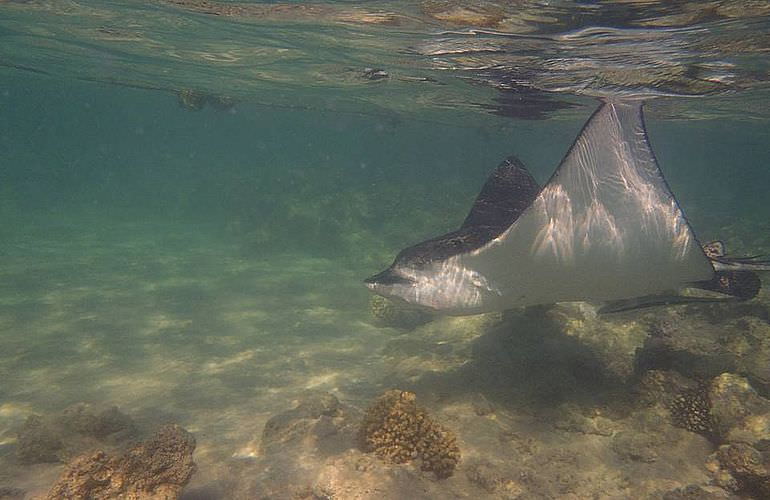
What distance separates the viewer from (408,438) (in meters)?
5.52

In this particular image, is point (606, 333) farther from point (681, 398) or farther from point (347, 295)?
point (347, 295)

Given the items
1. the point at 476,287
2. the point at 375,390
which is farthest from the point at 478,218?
the point at 375,390

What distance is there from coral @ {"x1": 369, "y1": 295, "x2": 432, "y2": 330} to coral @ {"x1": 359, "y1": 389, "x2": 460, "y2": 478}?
243 inches

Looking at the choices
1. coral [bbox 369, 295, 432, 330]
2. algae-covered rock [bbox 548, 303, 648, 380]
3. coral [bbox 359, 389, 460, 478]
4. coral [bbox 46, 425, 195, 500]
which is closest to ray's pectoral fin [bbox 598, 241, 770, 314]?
algae-covered rock [bbox 548, 303, 648, 380]

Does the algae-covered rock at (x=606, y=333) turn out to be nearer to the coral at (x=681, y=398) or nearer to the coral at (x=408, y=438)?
the coral at (x=681, y=398)

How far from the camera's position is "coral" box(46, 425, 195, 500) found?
4.64 metres

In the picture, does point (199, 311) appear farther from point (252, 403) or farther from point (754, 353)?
point (754, 353)

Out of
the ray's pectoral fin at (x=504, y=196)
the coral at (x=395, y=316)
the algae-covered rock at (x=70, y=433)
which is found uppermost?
the ray's pectoral fin at (x=504, y=196)

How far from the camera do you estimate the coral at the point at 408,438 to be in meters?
5.33

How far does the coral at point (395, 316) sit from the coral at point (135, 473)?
285 inches

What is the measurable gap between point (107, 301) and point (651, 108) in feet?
64.6

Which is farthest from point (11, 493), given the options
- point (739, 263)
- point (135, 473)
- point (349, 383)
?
point (739, 263)

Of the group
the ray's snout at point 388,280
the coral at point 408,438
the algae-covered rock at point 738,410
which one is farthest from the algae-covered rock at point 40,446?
the algae-covered rock at point 738,410

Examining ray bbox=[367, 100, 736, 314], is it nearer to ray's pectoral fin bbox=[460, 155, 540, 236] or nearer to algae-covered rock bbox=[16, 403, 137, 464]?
ray's pectoral fin bbox=[460, 155, 540, 236]
